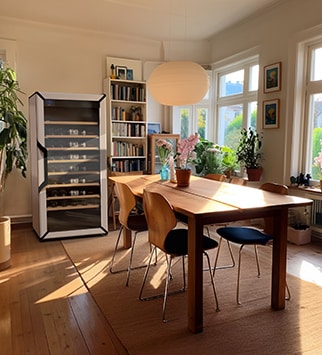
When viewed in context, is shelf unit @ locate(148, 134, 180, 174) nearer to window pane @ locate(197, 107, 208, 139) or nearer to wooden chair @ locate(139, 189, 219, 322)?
window pane @ locate(197, 107, 208, 139)

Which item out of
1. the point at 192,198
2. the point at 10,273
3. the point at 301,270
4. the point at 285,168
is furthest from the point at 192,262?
the point at 285,168

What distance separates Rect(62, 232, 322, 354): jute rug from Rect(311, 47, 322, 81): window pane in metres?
2.32

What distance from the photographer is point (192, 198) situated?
2555 millimetres

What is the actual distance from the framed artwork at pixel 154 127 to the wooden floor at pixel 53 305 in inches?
101

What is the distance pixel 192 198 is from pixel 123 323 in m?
1.00

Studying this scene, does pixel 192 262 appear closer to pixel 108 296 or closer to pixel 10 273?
pixel 108 296

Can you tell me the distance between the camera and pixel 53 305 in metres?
2.56

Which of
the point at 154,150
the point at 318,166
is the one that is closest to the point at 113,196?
the point at 154,150

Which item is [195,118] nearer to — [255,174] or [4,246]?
[255,174]

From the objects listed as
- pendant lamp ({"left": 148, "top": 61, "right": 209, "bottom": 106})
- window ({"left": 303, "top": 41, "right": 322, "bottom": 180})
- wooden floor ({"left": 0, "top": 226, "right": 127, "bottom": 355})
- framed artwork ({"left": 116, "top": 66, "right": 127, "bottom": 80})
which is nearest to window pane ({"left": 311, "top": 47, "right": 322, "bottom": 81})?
window ({"left": 303, "top": 41, "right": 322, "bottom": 180})

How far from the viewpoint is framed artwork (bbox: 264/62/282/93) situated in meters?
→ 4.40

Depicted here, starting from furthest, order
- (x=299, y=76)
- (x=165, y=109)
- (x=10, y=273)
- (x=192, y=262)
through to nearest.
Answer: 1. (x=165, y=109)
2. (x=299, y=76)
3. (x=10, y=273)
4. (x=192, y=262)

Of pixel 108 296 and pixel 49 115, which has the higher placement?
pixel 49 115

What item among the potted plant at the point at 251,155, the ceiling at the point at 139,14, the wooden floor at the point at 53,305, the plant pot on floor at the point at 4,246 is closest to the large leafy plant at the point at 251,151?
the potted plant at the point at 251,155
